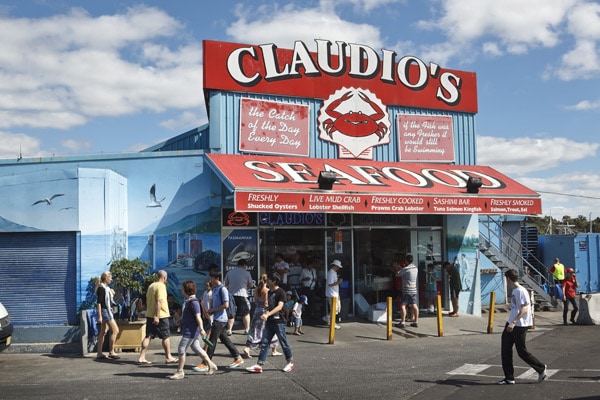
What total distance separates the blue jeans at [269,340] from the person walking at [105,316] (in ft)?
10.1

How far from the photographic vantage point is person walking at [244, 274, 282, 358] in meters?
10.8

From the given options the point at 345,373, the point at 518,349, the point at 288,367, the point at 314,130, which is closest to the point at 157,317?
the point at 288,367

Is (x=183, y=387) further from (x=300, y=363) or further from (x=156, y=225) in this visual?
(x=156, y=225)

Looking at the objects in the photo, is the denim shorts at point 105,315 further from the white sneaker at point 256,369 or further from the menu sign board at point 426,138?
the menu sign board at point 426,138

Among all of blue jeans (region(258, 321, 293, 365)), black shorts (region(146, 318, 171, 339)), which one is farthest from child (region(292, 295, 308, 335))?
black shorts (region(146, 318, 171, 339))

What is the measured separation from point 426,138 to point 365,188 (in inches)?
148

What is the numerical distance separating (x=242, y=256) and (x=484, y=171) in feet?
24.8

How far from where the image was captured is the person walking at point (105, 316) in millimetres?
11250

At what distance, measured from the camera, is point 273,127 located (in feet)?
50.2

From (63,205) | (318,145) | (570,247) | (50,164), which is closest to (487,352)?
(318,145)

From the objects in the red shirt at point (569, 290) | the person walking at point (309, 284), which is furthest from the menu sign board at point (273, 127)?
the red shirt at point (569, 290)

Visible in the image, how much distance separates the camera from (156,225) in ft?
46.7

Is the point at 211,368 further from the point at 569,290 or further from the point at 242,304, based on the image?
the point at 569,290

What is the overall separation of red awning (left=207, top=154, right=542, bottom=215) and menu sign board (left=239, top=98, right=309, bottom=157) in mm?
269
